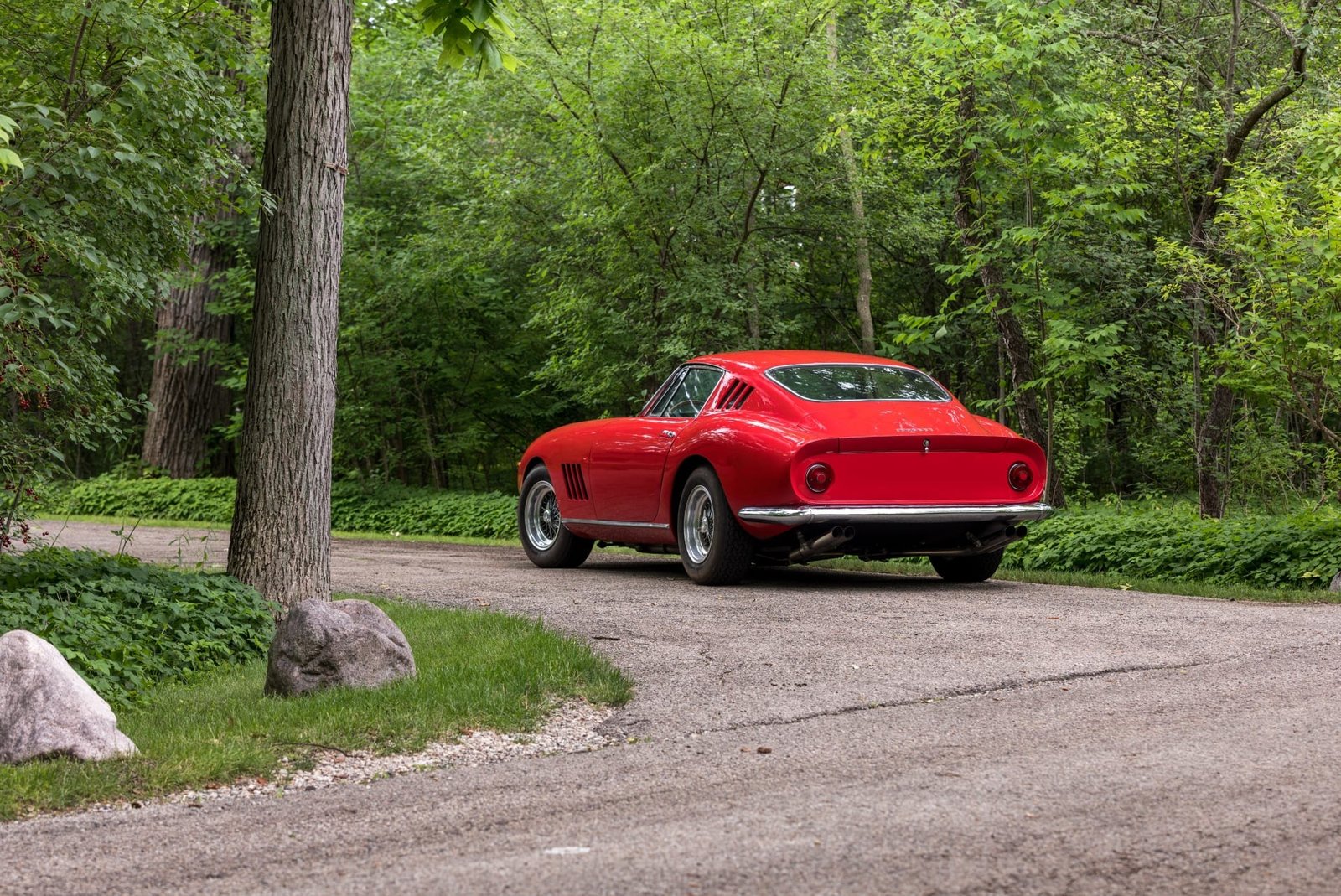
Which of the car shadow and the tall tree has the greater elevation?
the tall tree

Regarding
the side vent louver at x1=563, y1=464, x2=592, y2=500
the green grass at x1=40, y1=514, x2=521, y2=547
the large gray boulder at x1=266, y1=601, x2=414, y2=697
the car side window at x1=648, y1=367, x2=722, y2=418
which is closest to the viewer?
the large gray boulder at x1=266, y1=601, x2=414, y2=697

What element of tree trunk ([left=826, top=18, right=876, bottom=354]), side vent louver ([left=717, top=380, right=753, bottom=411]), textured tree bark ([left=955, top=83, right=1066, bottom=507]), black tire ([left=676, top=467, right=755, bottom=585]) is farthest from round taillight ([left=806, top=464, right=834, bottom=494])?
tree trunk ([left=826, top=18, right=876, bottom=354])

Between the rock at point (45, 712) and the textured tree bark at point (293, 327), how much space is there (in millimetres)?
3120

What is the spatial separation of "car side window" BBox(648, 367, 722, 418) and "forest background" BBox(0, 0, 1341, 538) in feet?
9.45

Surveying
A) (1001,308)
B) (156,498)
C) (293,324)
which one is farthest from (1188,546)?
(156,498)

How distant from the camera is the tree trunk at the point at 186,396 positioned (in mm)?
24516

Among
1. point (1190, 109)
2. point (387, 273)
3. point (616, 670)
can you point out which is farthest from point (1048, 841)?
point (387, 273)

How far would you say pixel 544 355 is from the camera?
23.9 metres

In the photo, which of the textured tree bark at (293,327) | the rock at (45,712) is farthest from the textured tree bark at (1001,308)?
the rock at (45,712)

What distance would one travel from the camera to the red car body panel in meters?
9.30

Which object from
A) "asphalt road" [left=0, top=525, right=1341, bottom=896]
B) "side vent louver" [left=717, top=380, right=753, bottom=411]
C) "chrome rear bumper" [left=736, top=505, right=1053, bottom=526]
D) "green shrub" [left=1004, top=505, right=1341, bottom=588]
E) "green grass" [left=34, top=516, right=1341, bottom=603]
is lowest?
"asphalt road" [left=0, top=525, right=1341, bottom=896]

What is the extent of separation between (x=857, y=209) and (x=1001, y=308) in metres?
4.58

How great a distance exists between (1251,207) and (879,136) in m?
5.52

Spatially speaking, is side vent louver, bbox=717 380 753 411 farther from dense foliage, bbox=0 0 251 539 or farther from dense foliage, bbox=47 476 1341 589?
dense foliage, bbox=0 0 251 539
